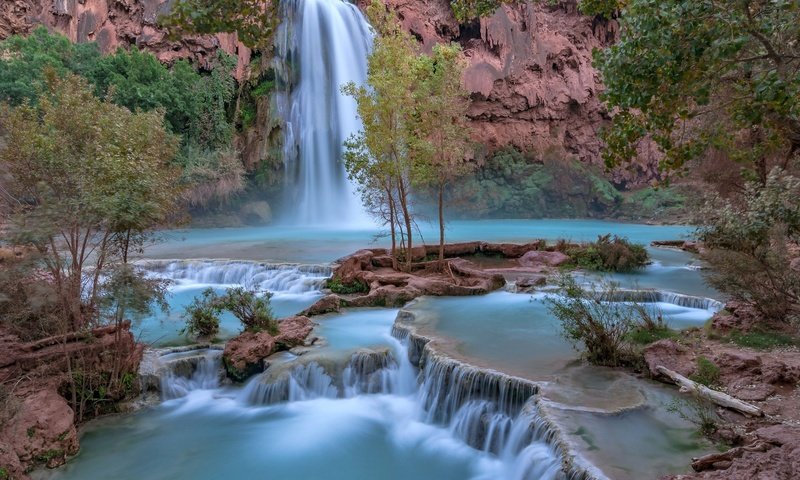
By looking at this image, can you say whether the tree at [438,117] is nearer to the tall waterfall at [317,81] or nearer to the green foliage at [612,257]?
the green foliage at [612,257]

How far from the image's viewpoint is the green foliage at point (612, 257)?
16.7 meters

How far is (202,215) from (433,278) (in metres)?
23.9

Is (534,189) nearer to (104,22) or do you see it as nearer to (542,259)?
(542,259)

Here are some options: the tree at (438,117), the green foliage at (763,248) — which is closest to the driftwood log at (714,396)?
the green foliage at (763,248)

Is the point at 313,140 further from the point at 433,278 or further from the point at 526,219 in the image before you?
the point at 433,278

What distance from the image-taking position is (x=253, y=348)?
353 inches

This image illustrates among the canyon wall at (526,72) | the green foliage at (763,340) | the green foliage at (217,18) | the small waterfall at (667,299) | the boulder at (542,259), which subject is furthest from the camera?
the canyon wall at (526,72)

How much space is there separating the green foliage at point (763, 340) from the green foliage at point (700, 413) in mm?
2340

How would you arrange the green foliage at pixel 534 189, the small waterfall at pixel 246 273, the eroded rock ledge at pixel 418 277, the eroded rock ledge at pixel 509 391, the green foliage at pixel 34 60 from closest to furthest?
1. the eroded rock ledge at pixel 509 391
2. the eroded rock ledge at pixel 418 277
3. the small waterfall at pixel 246 273
4. the green foliage at pixel 34 60
5. the green foliage at pixel 534 189

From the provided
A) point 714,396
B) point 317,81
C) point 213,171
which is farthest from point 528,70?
point 714,396

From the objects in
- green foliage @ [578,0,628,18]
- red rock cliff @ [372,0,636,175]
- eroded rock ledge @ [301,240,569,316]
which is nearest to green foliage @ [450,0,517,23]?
green foliage @ [578,0,628,18]

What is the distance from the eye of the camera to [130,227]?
7.05 metres

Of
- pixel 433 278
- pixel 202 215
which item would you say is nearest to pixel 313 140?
pixel 202 215

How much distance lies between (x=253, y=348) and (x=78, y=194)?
3.66 metres
